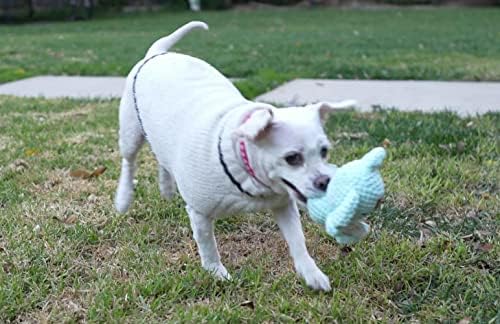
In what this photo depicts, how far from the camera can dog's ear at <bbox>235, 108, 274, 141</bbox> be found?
6.48ft

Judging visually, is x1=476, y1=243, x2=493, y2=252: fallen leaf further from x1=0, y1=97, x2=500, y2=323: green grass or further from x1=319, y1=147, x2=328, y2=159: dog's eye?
x1=319, y1=147, x2=328, y2=159: dog's eye

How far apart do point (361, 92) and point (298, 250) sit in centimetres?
377

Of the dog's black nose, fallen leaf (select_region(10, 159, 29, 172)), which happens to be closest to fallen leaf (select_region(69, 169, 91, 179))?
fallen leaf (select_region(10, 159, 29, 172))

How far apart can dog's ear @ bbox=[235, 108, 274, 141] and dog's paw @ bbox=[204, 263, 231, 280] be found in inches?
25.6

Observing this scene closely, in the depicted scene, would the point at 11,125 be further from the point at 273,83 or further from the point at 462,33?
the point at 462,33

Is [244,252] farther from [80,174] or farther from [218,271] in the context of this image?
[80,174]

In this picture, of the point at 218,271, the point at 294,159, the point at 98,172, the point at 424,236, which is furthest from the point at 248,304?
the point at 98,172

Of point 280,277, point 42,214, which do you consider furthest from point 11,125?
point 280,277

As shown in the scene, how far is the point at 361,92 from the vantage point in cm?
599

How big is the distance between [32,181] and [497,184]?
2351 millimetres

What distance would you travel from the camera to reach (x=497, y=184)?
340cm

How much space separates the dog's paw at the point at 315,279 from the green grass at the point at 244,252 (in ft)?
0.10

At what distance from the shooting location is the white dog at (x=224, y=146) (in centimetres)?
201

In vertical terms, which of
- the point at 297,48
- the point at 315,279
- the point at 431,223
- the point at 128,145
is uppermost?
the point at 128,145
